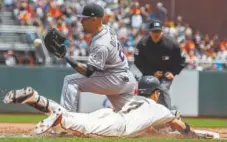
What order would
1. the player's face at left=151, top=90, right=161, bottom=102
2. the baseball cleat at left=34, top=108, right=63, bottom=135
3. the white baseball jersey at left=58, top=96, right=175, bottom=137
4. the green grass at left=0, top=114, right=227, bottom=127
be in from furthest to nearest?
the green grass at left=0, top=114, right=227, bottom=127 → the player's face at left=151, top=90, right=161, bottom=102 → the white baseball jersey at left=58, top=96, right=175, bottom=137 → the baseball cleat at left=34, top=108, right=63, bottom=135

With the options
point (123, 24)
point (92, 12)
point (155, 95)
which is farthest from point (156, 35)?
point (123, 24)

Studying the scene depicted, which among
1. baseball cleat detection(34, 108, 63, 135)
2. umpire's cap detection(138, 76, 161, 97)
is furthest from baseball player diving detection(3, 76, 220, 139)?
umpire's cap detection(138, 76, 161, 97)

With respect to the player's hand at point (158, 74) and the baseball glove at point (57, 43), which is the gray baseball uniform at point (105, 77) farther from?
the player's hand at point (158, 74)

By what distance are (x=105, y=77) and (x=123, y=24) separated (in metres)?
14.8

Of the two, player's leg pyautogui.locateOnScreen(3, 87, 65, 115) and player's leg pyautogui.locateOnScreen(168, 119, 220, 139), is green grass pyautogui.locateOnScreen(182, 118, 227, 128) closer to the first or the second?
player's leg pyautogui.locateOnScreen(168, 119, 220, 139)

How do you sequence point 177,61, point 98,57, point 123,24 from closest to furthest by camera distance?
point 98,57 → point 177,61 → point 123,24

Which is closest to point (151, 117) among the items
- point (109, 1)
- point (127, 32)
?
point (127, 32)

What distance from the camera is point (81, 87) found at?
28.8 ft

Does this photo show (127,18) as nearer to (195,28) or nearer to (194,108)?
(195,28)

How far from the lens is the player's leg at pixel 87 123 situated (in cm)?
766

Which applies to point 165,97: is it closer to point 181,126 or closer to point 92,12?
point 181,126

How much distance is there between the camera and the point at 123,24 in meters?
23.4

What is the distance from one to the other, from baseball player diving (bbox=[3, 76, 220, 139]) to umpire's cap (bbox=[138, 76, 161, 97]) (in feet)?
0.71

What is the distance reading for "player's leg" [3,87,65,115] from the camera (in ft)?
25.1
